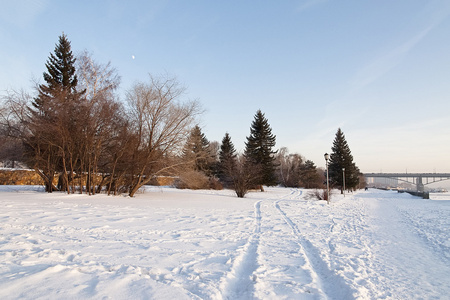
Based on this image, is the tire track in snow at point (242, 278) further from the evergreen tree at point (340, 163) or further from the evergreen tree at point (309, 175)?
the evergreen tree at point (309, 175)

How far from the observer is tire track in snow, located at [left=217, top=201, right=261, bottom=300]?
3403 millimetres

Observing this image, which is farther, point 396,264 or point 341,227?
point 341,227

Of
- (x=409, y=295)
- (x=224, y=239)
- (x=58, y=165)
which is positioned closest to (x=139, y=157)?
(x=58, y=165)

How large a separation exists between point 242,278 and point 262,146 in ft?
113

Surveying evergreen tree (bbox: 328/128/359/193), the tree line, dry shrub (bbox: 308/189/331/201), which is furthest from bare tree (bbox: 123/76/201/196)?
evergreen tree (bbox: 328/128/359/193)

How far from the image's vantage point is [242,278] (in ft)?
13.0

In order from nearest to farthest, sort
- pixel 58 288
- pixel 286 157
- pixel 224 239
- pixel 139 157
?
pixel 58 288 < pixel 224 239 < pixel 139 157 < pixel 286 157

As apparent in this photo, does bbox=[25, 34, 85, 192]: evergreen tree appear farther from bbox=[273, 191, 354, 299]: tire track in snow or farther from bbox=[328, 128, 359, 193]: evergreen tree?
bbox=[328, 128, 359, 193]: evergreen tree

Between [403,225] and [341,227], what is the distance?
2759 mm

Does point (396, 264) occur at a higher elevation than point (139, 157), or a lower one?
lower

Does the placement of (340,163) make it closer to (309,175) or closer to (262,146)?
(309,175)

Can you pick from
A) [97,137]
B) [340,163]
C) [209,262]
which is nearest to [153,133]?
[97,137]

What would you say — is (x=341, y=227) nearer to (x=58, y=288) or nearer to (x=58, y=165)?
(x=58, y=288)

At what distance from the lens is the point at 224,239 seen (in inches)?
254
